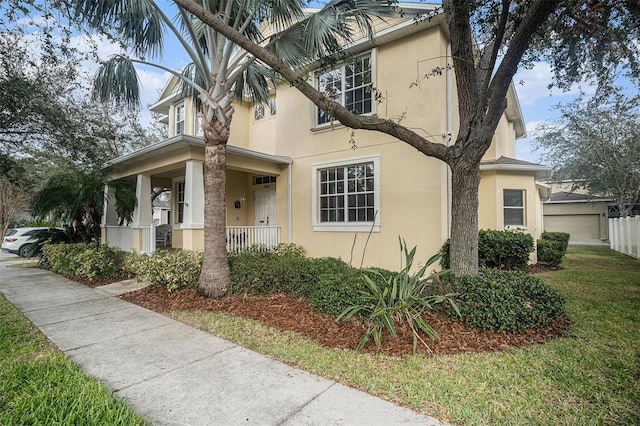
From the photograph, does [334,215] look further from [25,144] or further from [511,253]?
[25,144]

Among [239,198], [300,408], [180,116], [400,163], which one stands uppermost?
[180,116]

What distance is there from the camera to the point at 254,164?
9750 mm

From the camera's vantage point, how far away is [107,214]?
1184 cm

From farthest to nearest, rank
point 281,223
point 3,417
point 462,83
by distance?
point 281,223 < point 462,83 < point 3,417

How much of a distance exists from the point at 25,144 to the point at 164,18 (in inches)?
288

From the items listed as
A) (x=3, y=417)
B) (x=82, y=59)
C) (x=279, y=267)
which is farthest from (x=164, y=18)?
(x=3, y=417)

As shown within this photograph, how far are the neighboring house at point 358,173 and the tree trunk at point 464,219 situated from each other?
235cm

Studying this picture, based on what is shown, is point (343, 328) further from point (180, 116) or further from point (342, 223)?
point (180, 116)

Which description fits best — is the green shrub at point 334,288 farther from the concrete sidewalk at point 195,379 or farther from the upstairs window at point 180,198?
the upstairs window at point 180,198

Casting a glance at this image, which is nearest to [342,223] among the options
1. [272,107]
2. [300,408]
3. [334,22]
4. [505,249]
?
[505,249]

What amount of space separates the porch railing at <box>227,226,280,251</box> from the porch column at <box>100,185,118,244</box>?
492 centimetres

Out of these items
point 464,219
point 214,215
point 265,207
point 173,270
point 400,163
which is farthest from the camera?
point 265,207

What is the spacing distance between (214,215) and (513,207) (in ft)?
29.5

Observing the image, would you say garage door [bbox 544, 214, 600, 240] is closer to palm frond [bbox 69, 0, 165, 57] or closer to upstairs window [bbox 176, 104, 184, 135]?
upstairs window [bbox 176, 104, 184, 135]
